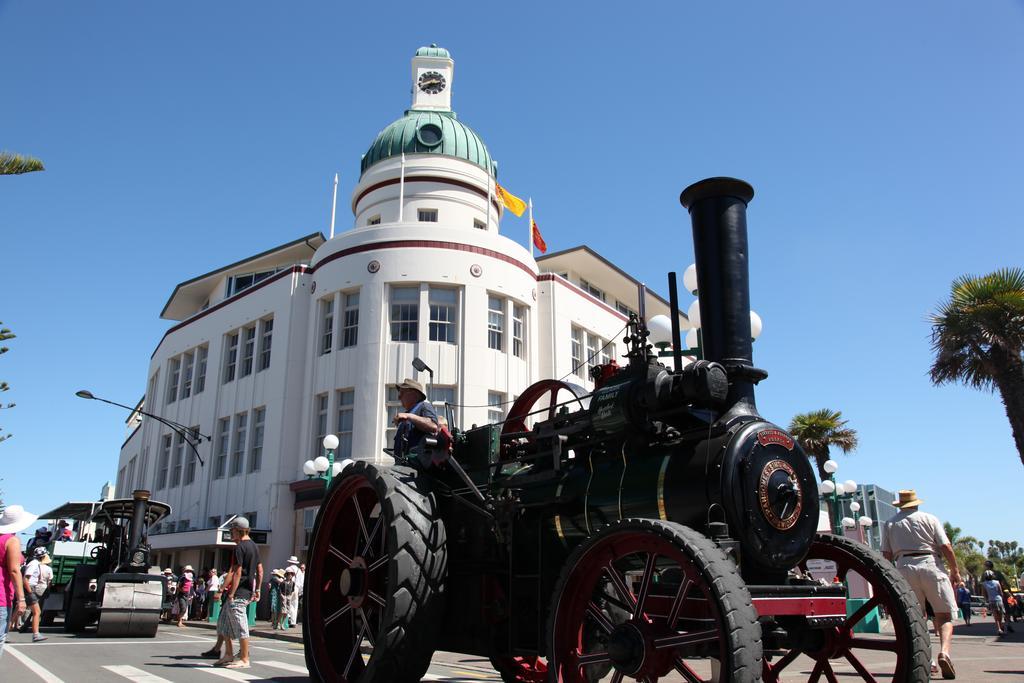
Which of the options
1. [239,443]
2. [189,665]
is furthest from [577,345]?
[189,665]

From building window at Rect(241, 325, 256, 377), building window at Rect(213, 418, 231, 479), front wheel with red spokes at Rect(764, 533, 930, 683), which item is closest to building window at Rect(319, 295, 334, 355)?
building window at Rect(241, 325, 256, 377)

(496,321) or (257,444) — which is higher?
(496,321)

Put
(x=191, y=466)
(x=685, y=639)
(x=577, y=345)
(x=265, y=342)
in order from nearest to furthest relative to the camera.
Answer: (x=685, y=639) → (x=265, y=342) → (x=577, y=345) → (x=191, y=466)

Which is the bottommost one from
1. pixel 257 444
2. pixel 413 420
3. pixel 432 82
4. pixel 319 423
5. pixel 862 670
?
pixel 862 670

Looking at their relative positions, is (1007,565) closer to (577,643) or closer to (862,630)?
(862,630)

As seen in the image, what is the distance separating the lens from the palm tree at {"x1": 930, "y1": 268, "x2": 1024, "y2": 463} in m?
19.4

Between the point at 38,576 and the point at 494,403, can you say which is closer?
the point at 38,576

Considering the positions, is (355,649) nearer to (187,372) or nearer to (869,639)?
(869,639)

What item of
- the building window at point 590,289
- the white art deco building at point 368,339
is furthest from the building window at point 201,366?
the building window at point 590,289

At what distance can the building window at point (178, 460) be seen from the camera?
3000 centimetres

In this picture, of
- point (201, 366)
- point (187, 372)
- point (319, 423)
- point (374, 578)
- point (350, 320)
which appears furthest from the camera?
point (187, 372)

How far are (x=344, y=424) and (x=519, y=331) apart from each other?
21.3ft

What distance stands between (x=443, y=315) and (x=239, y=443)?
8.86 metres

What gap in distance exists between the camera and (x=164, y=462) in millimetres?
31297
